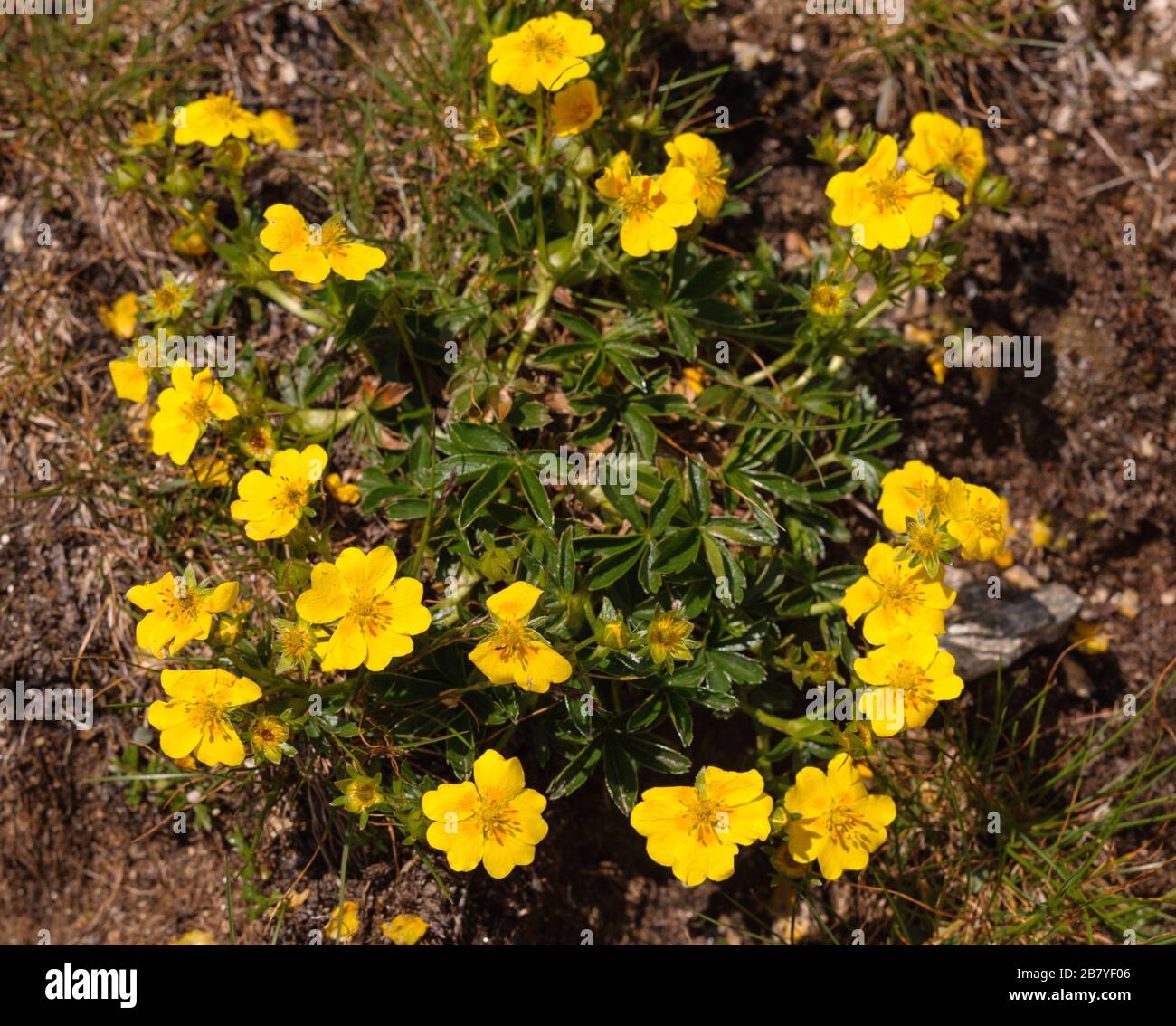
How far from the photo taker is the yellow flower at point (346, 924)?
3.15 meters

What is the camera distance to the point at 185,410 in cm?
289

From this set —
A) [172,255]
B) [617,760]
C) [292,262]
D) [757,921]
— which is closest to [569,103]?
[292,262]

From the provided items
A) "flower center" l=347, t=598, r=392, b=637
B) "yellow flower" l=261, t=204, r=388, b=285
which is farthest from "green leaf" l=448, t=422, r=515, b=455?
"flower center" l=347, t=598, r=392, b=637

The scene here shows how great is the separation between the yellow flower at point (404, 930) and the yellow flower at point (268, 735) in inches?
32.0

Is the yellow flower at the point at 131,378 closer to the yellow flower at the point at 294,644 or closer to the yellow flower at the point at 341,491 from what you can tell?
the yellow flower at the point at 341,491

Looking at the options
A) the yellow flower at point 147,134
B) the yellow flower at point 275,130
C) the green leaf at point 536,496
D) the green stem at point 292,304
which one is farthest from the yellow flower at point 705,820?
the yellow flower at point 147,134

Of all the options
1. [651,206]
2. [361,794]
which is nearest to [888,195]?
[651,206]

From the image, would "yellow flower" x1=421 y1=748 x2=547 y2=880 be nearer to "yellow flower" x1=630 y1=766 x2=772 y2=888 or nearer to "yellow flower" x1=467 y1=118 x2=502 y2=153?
"yellow flower" x1=630 y1=766 x2=772 y2=888

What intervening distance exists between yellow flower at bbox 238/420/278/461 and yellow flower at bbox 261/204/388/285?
20.0 inches

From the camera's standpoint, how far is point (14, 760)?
137 inches

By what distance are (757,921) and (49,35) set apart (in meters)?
4.01

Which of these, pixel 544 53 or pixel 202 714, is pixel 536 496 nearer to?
pixel 202 714

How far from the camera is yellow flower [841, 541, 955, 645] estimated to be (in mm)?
2756

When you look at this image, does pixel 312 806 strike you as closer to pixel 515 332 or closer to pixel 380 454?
pixel 380 454
